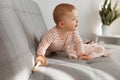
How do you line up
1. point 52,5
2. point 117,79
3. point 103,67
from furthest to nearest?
point 52,5 → point 103,67 → point 117,79

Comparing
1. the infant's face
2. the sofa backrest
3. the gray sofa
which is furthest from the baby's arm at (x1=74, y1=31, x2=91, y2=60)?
the sofa backrest

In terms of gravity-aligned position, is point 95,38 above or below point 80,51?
below

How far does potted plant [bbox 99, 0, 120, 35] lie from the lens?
2.73 metres

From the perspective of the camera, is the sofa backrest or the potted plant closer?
the sofa backrest

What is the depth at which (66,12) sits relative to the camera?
1.40m

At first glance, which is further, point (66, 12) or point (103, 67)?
point (66, 12)

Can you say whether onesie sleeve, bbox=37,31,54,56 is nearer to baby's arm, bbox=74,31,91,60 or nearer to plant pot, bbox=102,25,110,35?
baby's arm, bbox=74,31,91,60

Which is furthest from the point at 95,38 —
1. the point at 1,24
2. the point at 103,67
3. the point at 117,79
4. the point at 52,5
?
the point at 1,24

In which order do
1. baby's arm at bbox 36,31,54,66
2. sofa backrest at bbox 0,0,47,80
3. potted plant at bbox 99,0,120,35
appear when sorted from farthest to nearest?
potted plant at bbox 99,0,120,35 < baby's arm at bbox 36,31,54,66 < sofa backrest at bbox 0,0,47,80

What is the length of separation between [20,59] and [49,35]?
0.47m

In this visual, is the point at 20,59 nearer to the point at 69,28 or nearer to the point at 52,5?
the point at 69,28

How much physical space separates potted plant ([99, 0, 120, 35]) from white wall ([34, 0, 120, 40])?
157 mm

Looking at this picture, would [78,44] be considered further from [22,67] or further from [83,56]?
[22,67]

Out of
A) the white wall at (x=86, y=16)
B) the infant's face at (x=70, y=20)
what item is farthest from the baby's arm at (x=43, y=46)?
the white wall at (x=86, y=16)
